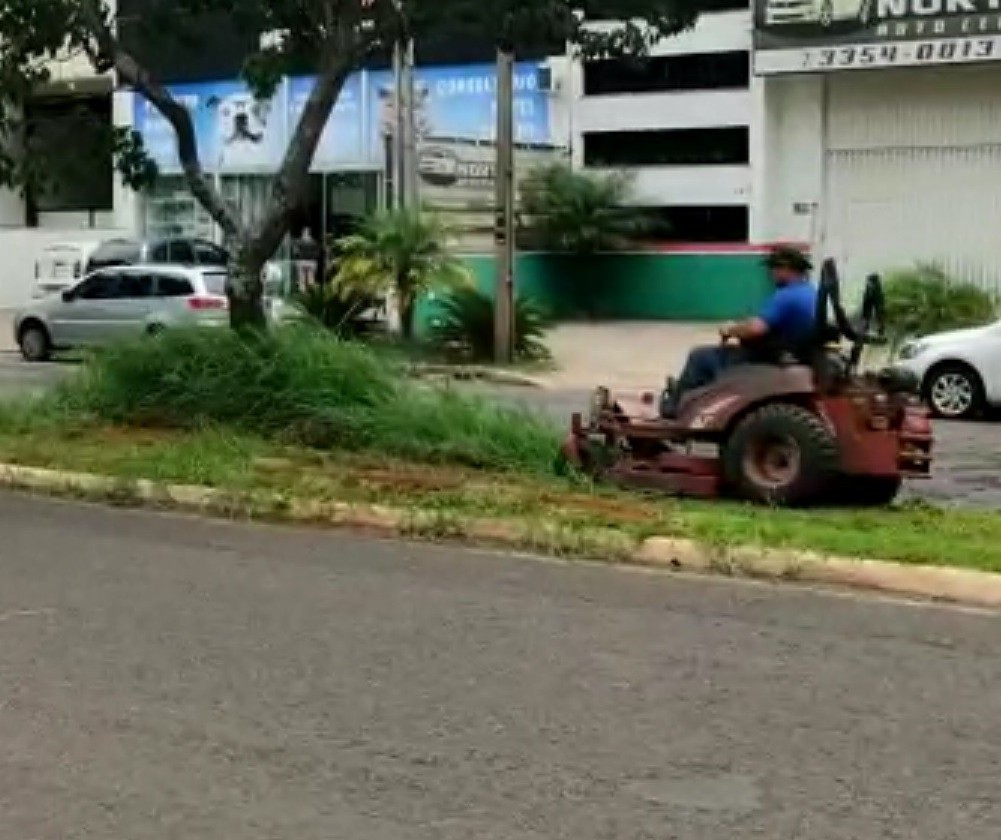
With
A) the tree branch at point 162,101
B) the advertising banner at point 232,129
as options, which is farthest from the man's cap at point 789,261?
the advertising banner at point 232,129

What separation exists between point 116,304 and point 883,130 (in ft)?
49.6

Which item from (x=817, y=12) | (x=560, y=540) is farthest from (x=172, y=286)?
(x=560, y=540)

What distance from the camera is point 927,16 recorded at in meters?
32.6

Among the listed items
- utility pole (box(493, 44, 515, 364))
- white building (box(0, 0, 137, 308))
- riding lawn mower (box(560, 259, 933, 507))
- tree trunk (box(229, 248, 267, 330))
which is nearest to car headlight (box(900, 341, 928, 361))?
utility pole (box(493, 44, 515, 364))

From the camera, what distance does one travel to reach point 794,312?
11047mm

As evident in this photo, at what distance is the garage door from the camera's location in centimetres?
3312

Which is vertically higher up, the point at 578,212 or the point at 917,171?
the point at 917,171

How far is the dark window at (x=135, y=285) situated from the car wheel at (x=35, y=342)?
1919mm

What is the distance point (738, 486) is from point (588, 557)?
1.87 m

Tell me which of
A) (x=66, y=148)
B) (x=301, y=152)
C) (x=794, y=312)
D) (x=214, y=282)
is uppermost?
(x=66, y=148)

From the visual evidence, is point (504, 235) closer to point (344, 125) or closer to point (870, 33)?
point (870, 33)

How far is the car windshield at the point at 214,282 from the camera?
2842 centimetres

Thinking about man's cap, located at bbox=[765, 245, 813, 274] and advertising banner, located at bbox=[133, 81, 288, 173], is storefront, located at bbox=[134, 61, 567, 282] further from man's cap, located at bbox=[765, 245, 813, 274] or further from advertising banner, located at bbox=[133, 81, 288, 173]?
man's cap, located at bbox=[765, 245, 813, 274]

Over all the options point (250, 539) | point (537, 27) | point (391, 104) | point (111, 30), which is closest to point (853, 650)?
point (250, 539)
